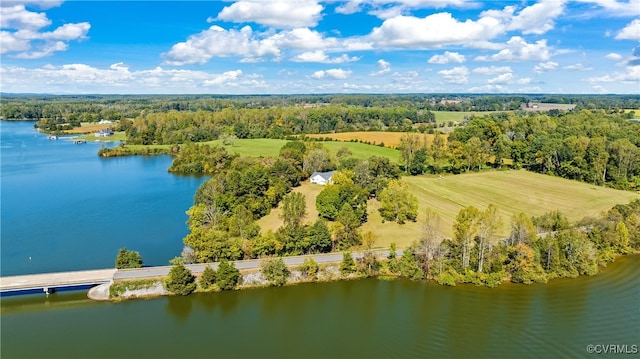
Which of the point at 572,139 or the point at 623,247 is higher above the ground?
the point at 572,139

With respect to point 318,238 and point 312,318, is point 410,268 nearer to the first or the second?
point 318,238

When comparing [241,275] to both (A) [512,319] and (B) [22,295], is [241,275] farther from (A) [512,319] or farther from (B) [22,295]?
(A) [512,319]

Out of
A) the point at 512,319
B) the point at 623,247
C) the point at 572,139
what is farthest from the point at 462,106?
the point at 512,319

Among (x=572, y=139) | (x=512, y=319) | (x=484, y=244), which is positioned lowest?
(x=512, y=319)

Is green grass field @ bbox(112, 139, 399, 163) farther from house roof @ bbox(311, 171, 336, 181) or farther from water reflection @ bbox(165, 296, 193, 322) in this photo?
water reflection @ bbox(165, 296, 193, 322)

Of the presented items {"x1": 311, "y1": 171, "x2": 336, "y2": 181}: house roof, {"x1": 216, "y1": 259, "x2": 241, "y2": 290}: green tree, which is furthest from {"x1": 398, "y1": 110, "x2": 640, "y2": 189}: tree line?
{"x1": 216, "y1": 259, "x2": 241, "y2": 290}: green tree

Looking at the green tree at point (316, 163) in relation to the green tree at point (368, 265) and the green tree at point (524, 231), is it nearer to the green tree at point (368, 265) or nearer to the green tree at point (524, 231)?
the green tree at point (368, 265)

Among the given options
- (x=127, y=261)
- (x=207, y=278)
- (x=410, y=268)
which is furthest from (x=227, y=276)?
(x=410, y=268)
